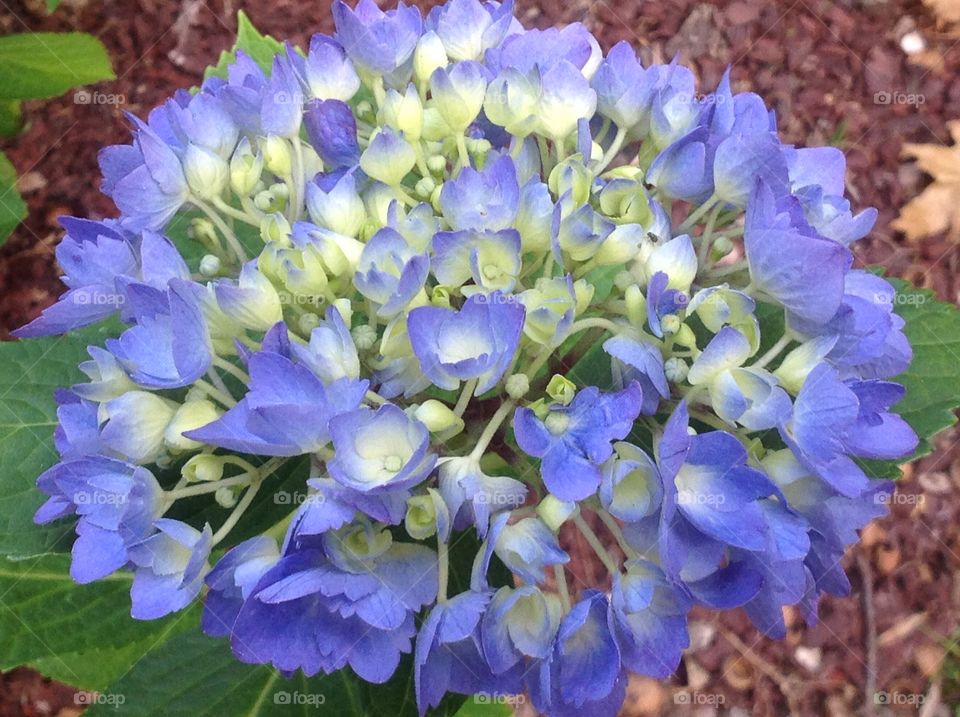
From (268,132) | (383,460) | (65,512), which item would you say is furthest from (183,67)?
(383,460)

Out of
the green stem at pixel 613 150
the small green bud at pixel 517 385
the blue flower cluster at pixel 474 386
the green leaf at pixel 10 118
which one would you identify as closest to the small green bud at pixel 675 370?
the blue flower cluster at pixel 474 386

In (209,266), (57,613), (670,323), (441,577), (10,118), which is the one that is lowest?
(57,613)

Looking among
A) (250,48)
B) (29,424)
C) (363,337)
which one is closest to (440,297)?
(363,337)

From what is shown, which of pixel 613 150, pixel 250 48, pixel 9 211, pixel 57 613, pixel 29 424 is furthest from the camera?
pixel 9 211

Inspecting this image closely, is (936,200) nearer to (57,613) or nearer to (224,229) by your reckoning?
(224,229)

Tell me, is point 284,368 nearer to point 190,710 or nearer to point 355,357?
point 355,357

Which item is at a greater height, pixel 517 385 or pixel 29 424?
pixel 517 385

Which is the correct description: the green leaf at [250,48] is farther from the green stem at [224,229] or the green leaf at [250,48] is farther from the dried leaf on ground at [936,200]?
the dried leaf on ground at [936,200]

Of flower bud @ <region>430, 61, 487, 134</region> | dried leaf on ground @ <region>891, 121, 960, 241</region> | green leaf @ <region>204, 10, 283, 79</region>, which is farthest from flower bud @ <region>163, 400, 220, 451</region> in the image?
dried leaf on ground @ <region>891, 121, 960, 241</region>
